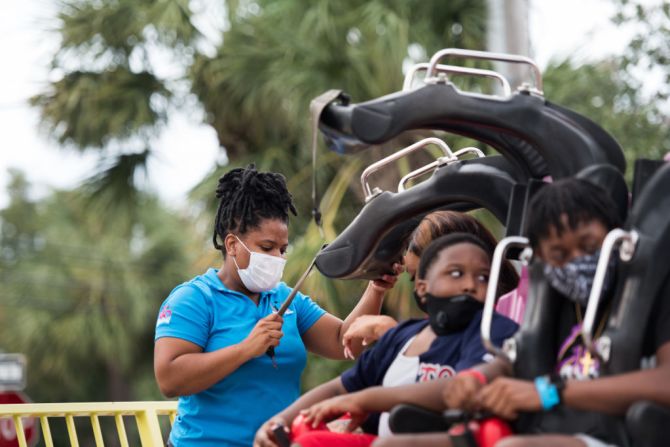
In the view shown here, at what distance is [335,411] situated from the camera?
10.2ft

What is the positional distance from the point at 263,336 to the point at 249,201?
1.77 ft

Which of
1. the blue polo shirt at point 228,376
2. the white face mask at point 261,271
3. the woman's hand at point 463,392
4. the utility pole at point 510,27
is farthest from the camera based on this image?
the utility pole at point 510,27

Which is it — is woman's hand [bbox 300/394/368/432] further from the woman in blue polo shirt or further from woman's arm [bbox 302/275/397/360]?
woman's arm [bbox 302/275/397/360]

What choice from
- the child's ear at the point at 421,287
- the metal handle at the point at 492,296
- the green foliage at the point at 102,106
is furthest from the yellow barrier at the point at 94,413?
the green foliage at the point at 102,106

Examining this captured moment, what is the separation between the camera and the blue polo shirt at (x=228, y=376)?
3.98 meters

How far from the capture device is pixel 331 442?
10.4ft

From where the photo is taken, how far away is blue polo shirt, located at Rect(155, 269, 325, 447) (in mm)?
3979

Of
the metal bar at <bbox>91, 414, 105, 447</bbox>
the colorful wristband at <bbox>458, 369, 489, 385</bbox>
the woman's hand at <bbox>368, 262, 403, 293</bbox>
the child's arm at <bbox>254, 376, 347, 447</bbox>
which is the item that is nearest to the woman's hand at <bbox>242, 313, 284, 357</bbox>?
the woman's hand at <bbox>368, 262, 403, 293</bbox>

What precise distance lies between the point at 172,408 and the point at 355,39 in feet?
22.9

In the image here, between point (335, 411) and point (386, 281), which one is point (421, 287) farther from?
point (386, 281)

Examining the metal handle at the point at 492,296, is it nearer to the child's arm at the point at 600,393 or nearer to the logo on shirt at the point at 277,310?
the child's arm at the point at 600,393

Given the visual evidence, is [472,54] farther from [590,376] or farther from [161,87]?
[161,87]

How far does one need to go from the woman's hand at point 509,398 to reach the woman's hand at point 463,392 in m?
0.03

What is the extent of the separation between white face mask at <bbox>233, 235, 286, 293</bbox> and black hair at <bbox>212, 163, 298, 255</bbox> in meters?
0.10
